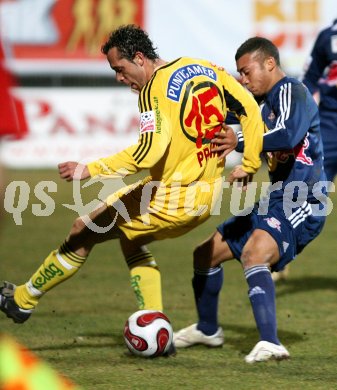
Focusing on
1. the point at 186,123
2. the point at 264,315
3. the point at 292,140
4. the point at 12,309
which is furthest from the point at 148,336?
the point at 292,140

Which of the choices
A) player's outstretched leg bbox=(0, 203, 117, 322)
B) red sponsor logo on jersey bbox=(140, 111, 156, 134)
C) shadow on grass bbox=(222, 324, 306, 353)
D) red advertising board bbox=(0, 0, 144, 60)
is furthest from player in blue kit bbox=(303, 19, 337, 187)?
red advertising board bbox=(0, 0, 144, 60)

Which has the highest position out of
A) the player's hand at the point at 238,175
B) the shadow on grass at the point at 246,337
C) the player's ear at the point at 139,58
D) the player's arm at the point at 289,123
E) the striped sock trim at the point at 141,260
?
the player's ear at the point at 139,58

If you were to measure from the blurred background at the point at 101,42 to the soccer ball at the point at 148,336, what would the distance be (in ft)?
47.2

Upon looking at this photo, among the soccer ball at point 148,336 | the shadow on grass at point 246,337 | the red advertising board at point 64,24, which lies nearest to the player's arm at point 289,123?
the soccer ball at point 148,336

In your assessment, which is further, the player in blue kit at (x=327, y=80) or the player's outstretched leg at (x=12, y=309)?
the player in blue kit at (x=327, y=80)

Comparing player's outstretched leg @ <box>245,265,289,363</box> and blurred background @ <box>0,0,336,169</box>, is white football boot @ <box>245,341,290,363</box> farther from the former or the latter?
blurred background @ <box>0,0,336,169</box>

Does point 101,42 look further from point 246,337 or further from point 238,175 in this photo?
point 238,175

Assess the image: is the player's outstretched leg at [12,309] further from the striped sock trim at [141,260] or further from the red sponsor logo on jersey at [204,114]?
the red sponsor logo on jersey at [204,114]

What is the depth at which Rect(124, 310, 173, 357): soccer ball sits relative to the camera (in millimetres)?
5871

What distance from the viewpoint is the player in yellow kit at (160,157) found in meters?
5.59

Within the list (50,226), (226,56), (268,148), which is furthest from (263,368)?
(226,56)

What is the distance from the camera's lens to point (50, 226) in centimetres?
1278

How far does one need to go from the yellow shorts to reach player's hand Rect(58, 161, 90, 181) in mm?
667

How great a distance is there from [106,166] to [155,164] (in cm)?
35
